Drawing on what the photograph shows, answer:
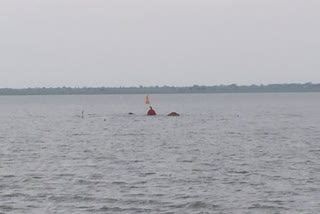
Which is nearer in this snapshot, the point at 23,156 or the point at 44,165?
the point at 44,165

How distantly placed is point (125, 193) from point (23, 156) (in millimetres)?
18304

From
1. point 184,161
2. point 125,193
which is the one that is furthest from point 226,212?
point 184,161

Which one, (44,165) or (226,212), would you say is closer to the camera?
(226,212)

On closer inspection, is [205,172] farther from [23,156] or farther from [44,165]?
[23,156]

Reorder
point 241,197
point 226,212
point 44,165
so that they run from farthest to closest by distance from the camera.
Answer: point 44,165 < point 241,197 < point 226,212

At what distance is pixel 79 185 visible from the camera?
32.0m

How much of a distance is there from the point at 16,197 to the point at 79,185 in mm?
3850

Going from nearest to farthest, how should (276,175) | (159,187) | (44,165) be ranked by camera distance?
(159,187) < (276,175) < (44,165)

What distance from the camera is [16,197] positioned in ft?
95.3

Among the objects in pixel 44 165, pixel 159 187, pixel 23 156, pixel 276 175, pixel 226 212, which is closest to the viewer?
pixel 226 212

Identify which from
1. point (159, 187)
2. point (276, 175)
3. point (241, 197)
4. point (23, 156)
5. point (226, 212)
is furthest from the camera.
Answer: point (23, 156)

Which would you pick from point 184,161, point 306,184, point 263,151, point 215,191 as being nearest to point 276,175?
point 306,184

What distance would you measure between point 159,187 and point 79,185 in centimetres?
404

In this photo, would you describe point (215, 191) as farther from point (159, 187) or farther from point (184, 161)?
point (184, 161)
